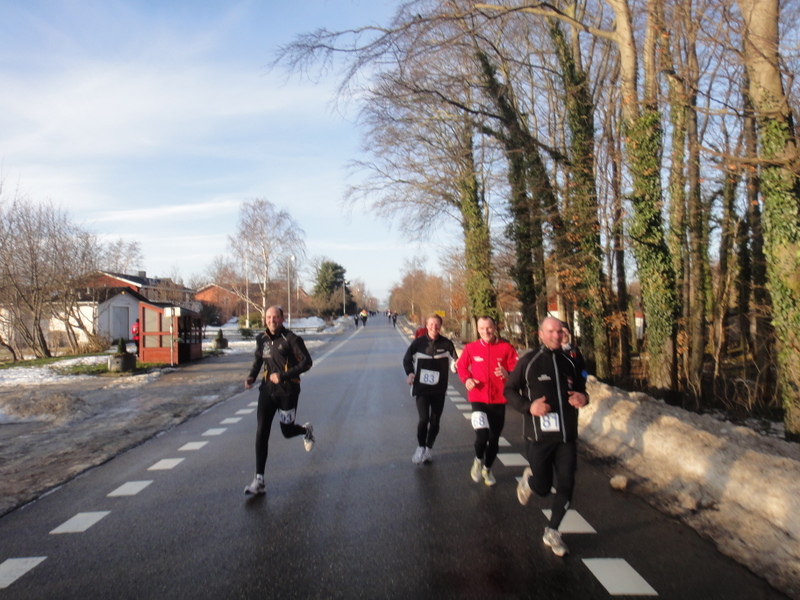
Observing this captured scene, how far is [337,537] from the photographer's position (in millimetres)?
5109

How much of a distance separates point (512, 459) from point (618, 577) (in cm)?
377

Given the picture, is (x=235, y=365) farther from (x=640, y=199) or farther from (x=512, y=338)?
(x=640, y=199)

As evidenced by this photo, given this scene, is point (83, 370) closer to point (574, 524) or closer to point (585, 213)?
point (585, 213)

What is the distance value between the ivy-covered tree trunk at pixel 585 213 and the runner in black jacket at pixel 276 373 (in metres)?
10.7

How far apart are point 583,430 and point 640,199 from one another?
5.84m

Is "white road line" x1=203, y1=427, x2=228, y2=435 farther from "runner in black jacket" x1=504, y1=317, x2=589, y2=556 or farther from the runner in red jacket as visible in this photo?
"runner in black jacket" x1=504, y1=317, x2=589, y2=556

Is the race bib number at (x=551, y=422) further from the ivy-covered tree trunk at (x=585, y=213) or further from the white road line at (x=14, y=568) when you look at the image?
the ivy-covered tree trunk at (x=585, y=213)

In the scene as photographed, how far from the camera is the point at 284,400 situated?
6.84 m

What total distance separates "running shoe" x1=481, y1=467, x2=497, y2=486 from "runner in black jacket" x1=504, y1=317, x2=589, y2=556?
1558mm

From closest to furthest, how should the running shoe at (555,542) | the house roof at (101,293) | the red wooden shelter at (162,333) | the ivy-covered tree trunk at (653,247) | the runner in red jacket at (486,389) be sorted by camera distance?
the running shoe at (555,542), the runner in red jacket at (486,389), the ivy-covered tree trunk at (653,247), the red wooden shelter at (162,333), the house roof at (101,293)

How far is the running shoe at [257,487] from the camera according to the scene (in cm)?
639

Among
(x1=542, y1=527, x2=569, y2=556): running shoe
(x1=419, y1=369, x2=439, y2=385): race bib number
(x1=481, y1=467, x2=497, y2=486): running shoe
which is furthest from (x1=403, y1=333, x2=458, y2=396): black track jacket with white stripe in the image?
(x1=542, y1=527, x2=569, y2=556): running shoe

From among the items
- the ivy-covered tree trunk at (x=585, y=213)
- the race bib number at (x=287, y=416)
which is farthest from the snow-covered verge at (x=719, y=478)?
the ivy-covered tree trunk at (x=585, y=213)

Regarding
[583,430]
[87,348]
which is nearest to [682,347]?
[583,430]
